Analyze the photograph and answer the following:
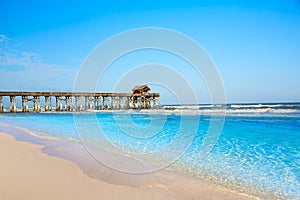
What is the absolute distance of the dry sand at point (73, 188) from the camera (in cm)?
355

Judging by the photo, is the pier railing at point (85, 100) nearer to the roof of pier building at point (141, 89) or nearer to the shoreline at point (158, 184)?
the roof of pier building at point (141, 89)

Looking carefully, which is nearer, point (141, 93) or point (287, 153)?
point (287, 153)

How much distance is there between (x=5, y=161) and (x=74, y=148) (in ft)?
7.94

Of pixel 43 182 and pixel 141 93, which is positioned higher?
pixel 141 93

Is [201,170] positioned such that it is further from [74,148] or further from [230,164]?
[74,148]

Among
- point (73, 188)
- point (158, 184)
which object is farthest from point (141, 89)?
point (73, 188)

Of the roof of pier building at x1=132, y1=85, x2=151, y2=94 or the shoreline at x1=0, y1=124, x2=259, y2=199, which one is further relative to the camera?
the roof of pier building at x1=132, y1=85, x2=151, y2=94

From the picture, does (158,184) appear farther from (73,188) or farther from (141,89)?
(141,89)

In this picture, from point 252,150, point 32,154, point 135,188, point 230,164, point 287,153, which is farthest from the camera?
point 252,150

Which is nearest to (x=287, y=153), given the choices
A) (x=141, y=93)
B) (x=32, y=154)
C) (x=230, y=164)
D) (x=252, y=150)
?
(x=252, y=150)

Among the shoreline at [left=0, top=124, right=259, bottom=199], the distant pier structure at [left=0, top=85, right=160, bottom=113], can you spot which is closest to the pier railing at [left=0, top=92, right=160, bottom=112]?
the distant pier structure at [left=0, top=85, right=160, bottom=113]

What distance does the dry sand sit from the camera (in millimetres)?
3551

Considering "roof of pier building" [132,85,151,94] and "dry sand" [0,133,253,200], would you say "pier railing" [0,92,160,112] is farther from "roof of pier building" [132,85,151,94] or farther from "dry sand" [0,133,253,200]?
"dry sand" [0,133,253,200]

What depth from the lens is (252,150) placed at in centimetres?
775
